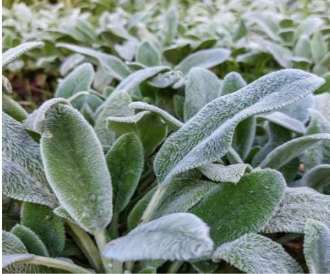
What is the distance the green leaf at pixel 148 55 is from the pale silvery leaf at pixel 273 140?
523mm

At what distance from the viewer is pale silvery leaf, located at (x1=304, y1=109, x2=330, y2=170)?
981 mm

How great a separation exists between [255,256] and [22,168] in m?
0.41

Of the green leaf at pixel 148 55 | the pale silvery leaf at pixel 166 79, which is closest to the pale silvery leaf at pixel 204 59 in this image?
the green leaf at pixel 148 55

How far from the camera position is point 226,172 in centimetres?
69

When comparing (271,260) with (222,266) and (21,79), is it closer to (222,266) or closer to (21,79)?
(222,266)

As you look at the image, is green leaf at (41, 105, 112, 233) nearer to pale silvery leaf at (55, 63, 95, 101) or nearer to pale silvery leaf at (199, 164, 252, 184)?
pale silvery leaf at (199, 164, 252, 184)

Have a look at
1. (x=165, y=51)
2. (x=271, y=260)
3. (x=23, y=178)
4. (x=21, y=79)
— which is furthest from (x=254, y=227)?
(x=21, y=79)

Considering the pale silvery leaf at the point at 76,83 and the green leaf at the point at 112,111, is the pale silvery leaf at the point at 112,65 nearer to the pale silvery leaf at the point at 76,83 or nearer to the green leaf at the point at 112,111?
the pale silvery leaf at the point at 76,83

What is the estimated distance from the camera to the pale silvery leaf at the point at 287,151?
842 millimetres

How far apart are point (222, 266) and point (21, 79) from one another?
5.06 ft

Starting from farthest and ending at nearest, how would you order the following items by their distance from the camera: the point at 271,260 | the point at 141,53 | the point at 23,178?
the point at 141,53, the point at 23,178, the point at 271,260

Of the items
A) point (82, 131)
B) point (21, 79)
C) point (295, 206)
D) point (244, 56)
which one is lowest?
point (21, 79)

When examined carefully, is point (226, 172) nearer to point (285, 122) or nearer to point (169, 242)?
point (169, 242)

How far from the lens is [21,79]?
1.98m
